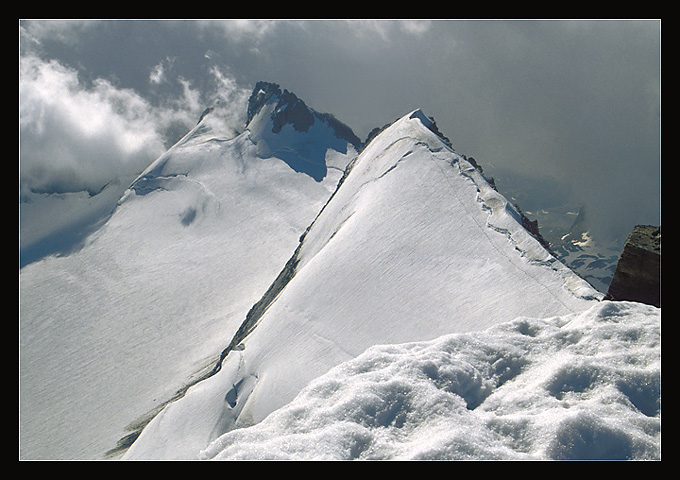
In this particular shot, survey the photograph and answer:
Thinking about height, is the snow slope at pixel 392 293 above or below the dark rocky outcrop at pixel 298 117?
below

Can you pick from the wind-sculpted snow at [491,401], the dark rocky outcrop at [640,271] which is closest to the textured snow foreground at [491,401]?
the wind-sculpted snow at [491,401]

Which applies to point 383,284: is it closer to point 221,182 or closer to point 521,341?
point 521,341

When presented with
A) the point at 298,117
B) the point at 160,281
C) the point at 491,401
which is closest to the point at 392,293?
the point at 491,401

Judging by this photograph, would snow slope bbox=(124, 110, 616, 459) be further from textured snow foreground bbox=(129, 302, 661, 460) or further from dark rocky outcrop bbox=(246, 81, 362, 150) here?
dark rocky outcrop bbox=(246, 81, 362, 150)

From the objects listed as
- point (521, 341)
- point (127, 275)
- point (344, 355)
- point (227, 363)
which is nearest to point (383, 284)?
point (344, 355)

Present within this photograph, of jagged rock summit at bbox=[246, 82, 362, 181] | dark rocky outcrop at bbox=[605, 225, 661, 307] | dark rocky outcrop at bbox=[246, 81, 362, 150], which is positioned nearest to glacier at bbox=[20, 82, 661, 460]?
dark rocky outcrop at bbox=[605, 225, 661, 307]

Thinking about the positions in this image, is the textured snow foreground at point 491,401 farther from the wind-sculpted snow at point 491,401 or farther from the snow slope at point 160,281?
the snow slope at point 160,281
